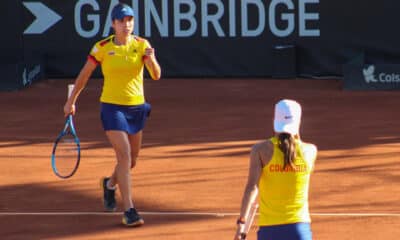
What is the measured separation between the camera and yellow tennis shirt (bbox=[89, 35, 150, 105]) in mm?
9695

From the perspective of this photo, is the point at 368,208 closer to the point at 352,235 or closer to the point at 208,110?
the point at 352,235

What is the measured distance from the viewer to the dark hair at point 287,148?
654cm

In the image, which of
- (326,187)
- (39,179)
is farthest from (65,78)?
(326,187)

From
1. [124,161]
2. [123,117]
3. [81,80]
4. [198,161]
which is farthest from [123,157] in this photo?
[198,161]

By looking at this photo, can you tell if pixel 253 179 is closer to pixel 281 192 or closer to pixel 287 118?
pixel 281 192

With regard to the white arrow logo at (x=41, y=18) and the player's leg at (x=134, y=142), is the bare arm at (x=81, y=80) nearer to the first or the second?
the player's leg at (x=134, y=142)

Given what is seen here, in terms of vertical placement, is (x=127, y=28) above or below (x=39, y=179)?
above

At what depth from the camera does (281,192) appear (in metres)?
6.56

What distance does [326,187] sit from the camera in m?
11.3

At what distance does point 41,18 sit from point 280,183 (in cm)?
1406

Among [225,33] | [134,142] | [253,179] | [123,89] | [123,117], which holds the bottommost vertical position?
[134,142]

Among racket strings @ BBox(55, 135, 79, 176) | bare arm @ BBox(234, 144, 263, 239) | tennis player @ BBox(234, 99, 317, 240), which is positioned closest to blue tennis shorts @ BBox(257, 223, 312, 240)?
tennis player @ BBox(234, 99, 317, 240)

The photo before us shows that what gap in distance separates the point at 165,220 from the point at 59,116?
21.8ft

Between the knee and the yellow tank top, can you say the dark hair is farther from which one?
the knee
